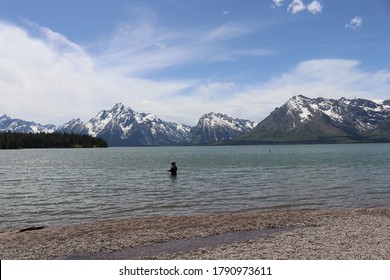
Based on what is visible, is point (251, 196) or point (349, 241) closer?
point (349, 241)

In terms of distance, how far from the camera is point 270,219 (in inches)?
1136

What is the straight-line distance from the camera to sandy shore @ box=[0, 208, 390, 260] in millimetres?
18078

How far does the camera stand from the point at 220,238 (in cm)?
2262

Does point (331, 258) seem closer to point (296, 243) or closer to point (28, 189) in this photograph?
point (296, 243)

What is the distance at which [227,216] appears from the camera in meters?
31.4

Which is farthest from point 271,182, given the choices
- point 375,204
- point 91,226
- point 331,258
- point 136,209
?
point 331,258

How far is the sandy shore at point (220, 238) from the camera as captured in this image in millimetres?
18078

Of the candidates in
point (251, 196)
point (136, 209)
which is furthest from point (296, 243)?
point (251, 196)

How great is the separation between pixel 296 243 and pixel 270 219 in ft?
29.8
